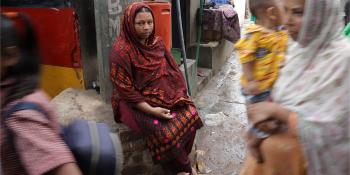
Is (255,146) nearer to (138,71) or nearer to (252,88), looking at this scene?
(252,88)

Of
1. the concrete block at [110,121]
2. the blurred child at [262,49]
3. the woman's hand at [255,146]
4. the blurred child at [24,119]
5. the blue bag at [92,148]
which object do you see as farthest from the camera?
the concrete block at [110,121]

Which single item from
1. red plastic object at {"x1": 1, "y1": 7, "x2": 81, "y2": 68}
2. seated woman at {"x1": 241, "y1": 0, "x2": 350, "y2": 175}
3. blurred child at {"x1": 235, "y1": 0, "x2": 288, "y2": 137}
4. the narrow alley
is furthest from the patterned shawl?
seated woman at {"x1": 241, "y1": 0, "x2": 350, "y2": 175}

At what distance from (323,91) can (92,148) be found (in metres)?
0.84

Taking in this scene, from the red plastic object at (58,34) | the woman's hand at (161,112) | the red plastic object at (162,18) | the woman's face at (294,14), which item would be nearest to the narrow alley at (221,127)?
the woman's hand at (161,112)

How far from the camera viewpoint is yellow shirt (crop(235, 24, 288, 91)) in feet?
5.96

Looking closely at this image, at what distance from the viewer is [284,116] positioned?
4.54ft

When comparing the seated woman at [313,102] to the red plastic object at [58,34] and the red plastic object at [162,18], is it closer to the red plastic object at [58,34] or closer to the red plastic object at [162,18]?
the red plastic object at [162,18]

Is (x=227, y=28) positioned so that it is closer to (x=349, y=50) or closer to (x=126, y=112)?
(x=126, y=112)

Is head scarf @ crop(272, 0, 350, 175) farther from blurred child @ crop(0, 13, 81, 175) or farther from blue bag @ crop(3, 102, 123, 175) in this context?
blurred child @ crop(0, 13, 81, 175)

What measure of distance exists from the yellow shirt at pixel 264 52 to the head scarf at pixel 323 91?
37 centimetres

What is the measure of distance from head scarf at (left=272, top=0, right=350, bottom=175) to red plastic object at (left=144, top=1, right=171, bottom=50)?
205 centimetres

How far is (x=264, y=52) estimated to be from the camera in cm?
189

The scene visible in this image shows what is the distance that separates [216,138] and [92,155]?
Answer: 2940mm

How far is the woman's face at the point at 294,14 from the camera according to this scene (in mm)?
1400
